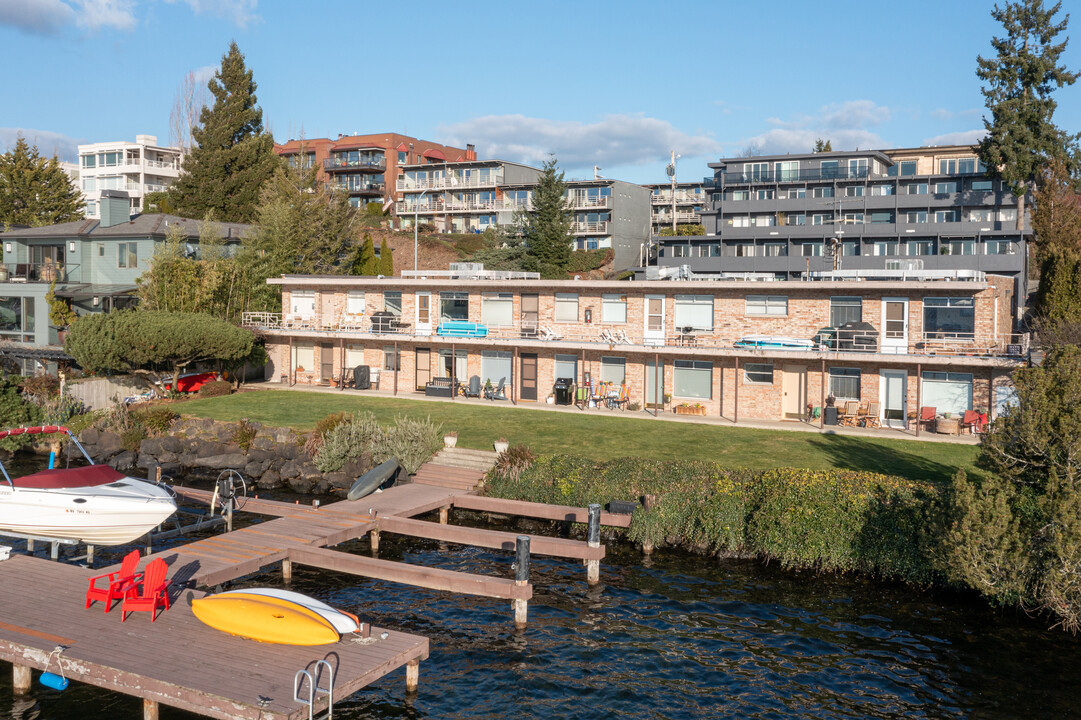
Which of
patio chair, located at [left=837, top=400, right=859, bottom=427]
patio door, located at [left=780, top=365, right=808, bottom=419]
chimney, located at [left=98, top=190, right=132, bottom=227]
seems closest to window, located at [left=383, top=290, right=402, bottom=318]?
patio door, located at [left=780, top=365, right=808, bottom=419]

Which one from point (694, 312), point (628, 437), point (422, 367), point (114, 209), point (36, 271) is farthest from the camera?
point (114, 209)

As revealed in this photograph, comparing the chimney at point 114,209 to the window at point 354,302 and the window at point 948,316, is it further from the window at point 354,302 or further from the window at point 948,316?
the window at point 948,316

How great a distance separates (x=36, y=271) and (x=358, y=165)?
169 feet

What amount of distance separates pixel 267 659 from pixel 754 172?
76886mm

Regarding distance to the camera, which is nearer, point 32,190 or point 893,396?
point 893,396

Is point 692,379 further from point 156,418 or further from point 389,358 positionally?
point 156,418

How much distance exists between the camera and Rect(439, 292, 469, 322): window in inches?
1753

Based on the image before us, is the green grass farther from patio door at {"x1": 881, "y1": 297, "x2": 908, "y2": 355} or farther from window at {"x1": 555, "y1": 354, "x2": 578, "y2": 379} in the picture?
patio door at {"x1": 881, "y1": 297, "x2": 908, "y2": 355}

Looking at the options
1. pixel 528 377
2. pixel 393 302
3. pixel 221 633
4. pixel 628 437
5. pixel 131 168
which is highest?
pixel 131 168

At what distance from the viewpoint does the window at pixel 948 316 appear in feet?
113

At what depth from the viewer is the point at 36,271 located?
55.8 meters

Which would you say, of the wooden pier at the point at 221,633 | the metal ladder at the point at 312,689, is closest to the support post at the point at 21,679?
the wooden pier at the point at 221,633

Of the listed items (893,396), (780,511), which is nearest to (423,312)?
(893,396)

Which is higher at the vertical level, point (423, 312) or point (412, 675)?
point (423, 312)
